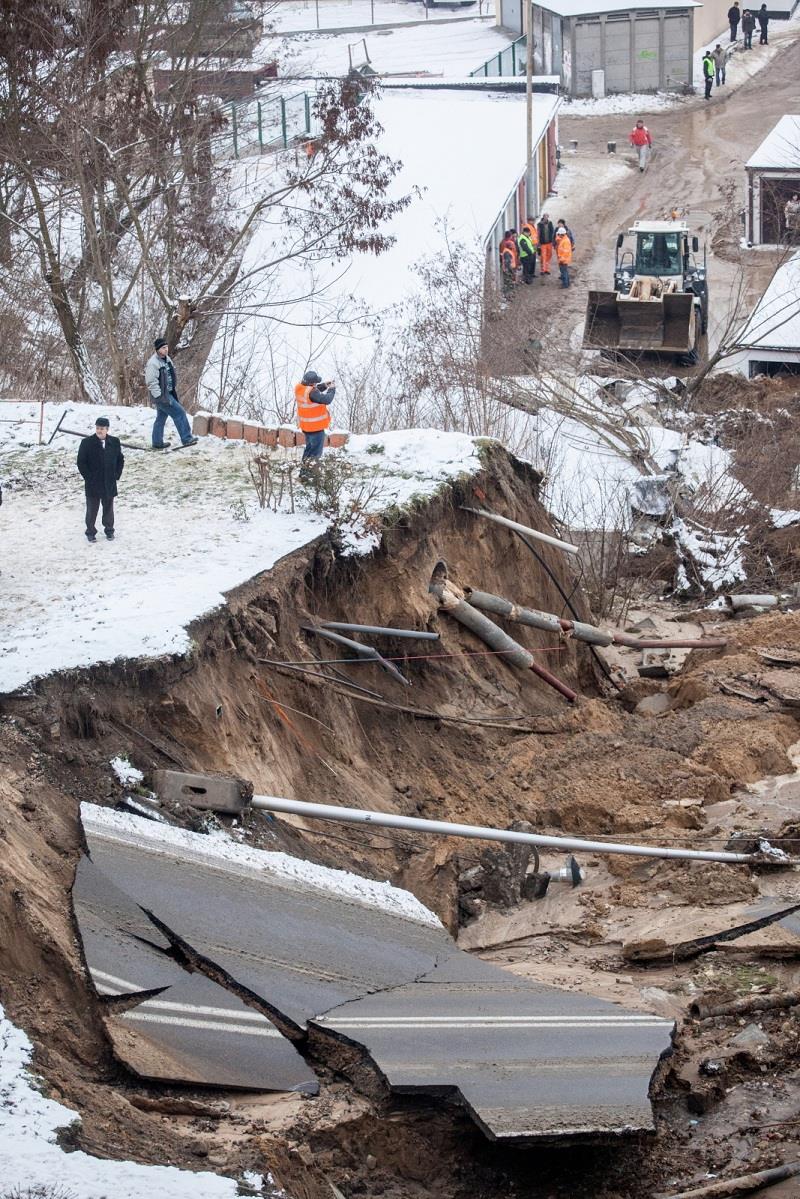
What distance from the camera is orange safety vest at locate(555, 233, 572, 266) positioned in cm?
3453

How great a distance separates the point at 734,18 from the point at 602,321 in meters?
32.2

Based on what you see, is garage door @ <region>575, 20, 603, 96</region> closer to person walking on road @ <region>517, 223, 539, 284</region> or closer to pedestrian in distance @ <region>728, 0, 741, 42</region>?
pedestrian in distance @ <region>728, 0, 741, 42</region>

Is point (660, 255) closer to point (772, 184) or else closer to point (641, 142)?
point (772, 184)

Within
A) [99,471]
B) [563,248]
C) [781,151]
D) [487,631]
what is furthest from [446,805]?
[781,151]

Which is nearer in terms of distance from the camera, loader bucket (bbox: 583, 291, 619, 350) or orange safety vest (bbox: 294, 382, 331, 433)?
orange safety vest (bbox: 294, 382, 331, 433)

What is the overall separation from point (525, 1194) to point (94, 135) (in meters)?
18.6

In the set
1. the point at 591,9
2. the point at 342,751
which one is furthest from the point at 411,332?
the point at 591,9

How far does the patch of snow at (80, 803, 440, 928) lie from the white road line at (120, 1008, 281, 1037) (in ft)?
4.88

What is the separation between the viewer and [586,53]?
164 feet

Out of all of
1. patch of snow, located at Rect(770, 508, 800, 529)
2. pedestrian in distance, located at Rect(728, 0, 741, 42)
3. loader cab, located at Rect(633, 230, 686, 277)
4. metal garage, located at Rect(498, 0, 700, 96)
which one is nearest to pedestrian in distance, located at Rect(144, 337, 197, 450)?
patch of snow, located at Rect(770, 508, 800, 529)

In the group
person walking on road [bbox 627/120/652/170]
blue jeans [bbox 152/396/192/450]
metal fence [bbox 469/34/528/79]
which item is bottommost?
blue jeans [bbox 152/396/192/450]

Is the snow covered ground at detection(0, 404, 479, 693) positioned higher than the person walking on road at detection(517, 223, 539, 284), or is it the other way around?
the person walking on road at detection(517, 223, 539, 284)

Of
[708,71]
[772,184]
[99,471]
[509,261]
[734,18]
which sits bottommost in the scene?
[99,471]

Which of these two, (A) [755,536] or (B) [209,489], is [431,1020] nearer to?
(B) [209,489]
